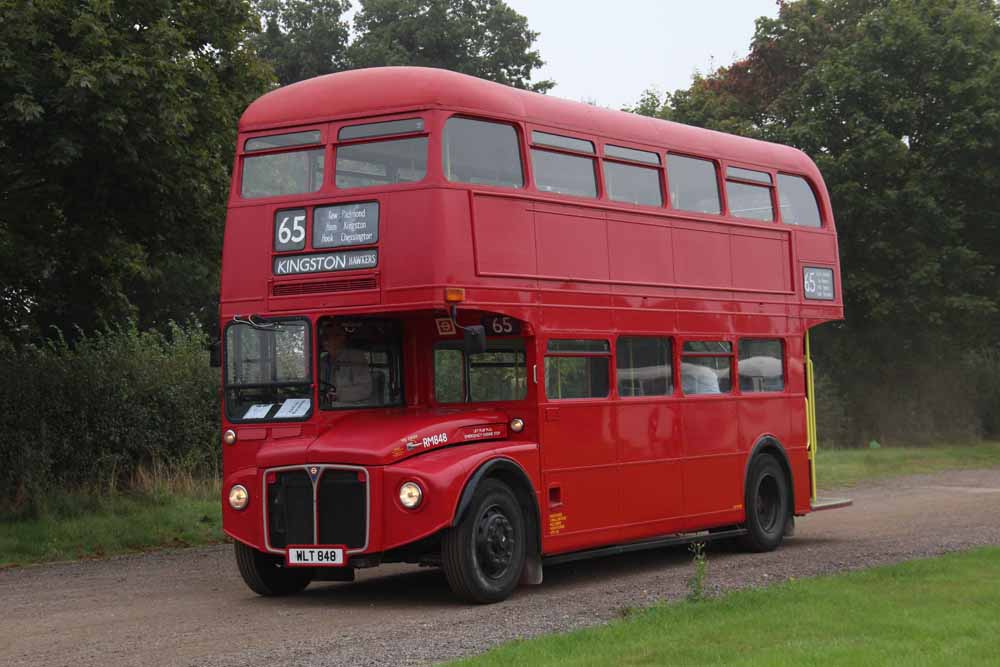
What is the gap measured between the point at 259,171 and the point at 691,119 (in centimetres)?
2786

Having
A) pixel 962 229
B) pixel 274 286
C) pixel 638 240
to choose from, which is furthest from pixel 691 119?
pixel 274 286

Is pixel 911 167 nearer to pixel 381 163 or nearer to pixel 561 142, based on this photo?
pixel 561 142

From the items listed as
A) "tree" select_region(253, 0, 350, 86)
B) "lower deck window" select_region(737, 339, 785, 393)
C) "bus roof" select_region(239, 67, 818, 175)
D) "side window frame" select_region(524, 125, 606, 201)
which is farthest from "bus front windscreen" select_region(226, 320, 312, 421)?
"tree" select_region(253, 0, 350, 86)

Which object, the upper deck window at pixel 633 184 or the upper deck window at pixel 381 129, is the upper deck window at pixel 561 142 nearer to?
the upper deck window at pixel 633 184

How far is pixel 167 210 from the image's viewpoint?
18.9 m

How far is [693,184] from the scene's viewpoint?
16.2 meters

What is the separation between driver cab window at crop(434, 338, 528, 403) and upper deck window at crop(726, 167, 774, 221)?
156 inches

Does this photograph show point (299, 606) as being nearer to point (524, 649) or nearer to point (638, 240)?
point (524, 649)

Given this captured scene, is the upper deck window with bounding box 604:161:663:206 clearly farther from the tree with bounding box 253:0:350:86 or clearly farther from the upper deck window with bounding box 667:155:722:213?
the tree with bounding box 253:0:350:86

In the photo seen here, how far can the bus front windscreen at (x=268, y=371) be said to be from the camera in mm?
13109

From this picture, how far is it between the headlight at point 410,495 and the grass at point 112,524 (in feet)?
21.4

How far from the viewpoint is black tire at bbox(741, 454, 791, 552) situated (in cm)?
1684

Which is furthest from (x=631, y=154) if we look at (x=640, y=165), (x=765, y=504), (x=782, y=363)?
(x=765, y=504)

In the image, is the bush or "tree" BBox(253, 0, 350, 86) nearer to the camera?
the bush
